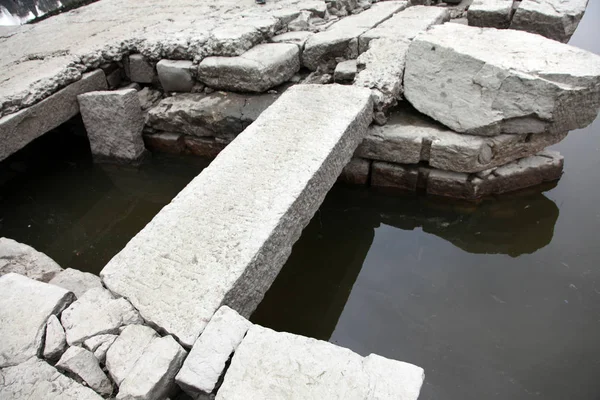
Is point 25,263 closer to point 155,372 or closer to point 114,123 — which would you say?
point 155,372

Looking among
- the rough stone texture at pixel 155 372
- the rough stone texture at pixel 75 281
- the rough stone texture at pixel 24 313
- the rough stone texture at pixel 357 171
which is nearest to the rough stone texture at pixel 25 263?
the rough stone texture at pixel 75 281

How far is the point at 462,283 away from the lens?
2934mm

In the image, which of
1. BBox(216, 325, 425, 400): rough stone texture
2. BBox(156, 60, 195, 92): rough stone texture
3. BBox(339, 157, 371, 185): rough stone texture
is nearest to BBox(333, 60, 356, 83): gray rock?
BBox(339, 157, 371, 185): rough stone texture

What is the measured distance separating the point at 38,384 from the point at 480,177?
3.23 meters

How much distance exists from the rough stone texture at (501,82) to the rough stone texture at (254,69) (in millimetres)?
1221

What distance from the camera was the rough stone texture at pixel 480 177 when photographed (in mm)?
3605

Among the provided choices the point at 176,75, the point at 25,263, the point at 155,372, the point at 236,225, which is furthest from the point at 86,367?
the point at 176,75

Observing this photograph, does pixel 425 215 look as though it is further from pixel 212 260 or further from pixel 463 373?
pixel 212 260

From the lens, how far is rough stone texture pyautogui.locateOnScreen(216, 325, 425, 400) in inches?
66.4

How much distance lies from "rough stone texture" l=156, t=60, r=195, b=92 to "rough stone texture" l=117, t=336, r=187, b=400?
326 cm

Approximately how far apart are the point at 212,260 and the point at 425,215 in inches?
79.5

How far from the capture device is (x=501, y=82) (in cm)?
324

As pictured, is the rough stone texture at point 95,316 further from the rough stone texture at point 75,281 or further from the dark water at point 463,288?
the dark water at point 463,288

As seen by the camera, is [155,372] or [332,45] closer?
[155,372]
